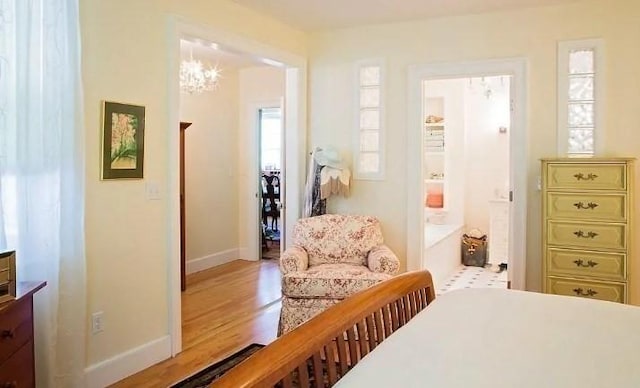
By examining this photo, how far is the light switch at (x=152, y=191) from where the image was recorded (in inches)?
129

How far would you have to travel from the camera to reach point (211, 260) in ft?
20.7

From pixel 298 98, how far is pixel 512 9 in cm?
204

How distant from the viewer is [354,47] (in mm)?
4754

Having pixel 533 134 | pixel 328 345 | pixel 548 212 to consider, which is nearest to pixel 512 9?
pixel 533 134

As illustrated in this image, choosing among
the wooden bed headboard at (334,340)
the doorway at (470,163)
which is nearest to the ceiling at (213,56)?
the doorway at (470,163)

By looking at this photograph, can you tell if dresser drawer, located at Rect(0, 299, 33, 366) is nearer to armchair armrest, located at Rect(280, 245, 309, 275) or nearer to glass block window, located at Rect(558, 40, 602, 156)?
armchair armrest, located at Rect(280, 245, 309, 275)

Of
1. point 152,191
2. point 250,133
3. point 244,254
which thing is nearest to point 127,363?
point 152,191

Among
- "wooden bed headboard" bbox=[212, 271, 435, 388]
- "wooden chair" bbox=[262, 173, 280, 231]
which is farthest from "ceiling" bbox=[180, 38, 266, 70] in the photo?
"wooden bed headboard" bbox=[212, 271, 435, 388]

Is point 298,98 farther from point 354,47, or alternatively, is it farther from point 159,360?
point 159,360

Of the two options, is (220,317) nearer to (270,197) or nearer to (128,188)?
(128,188)

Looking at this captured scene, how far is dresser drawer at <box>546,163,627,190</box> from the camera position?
11.4 ft

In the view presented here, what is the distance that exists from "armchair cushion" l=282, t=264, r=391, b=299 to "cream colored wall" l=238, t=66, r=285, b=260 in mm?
3150

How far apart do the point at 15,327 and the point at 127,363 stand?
1315 mm

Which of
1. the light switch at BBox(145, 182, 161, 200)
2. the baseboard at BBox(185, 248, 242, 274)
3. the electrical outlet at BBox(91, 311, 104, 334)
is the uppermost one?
the light switch at BBox(145, 182, 161, 200)
